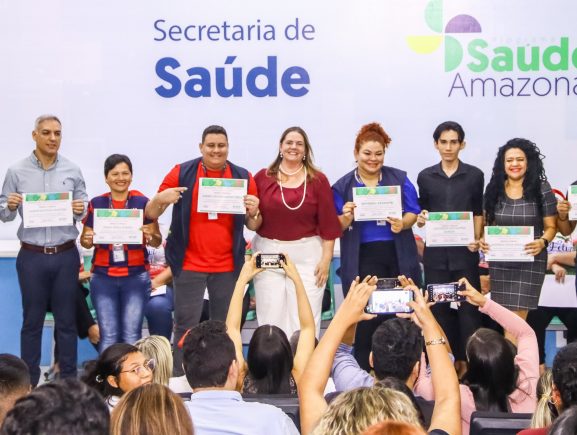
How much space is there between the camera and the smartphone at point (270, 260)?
4.26 meters

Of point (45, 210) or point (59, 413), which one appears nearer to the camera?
point (59, 413)

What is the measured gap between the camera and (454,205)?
5793 millimetres

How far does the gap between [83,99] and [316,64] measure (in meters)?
1.80

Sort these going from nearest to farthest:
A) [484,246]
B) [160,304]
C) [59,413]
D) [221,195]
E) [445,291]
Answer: [59,413], [445,291], [221,195], [484,246], [160,304]

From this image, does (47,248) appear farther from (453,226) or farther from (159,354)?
(453,226)

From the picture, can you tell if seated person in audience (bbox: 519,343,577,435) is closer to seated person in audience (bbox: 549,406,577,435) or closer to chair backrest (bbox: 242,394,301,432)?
seated person in audience (bbox: 549,406,577,435)

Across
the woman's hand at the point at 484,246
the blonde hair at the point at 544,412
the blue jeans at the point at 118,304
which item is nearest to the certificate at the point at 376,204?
the woman's hand at the point at 484,246

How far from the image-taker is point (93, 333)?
6348 millimetres

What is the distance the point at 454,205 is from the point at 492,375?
2.26 m

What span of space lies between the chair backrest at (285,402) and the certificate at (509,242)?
110 inches

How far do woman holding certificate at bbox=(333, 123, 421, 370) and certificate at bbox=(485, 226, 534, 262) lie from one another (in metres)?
0.48

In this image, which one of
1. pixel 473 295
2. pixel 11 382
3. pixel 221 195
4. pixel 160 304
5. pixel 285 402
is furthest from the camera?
pixel 160 304

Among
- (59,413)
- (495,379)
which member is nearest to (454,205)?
(495,379)

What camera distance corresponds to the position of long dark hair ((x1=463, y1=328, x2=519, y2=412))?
12.0 feet
